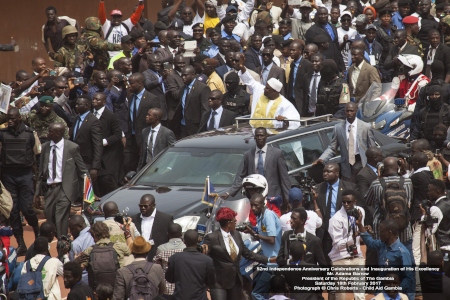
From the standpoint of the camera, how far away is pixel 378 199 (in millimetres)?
13164

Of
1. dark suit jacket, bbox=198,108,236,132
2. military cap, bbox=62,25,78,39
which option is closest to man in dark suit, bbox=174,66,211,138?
dark suit jacket, bbox=198,108,236,132

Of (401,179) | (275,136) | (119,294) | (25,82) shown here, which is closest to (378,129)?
(275,136)

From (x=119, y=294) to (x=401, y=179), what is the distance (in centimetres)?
434

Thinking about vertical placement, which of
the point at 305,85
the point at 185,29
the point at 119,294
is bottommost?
the point at 119,294

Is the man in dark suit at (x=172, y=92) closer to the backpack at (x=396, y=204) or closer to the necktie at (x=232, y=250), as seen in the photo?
the backpack at (x=396, y=204)

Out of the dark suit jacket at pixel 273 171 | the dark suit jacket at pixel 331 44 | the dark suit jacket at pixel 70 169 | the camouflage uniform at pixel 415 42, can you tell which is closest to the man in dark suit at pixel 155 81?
the dark suit jacket at pixel 70 169

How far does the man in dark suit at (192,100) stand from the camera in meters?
18.1

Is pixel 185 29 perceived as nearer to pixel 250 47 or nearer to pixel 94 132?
pixel 250 47

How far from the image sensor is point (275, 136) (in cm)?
1510

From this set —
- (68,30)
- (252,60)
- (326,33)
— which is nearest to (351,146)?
(252,60)

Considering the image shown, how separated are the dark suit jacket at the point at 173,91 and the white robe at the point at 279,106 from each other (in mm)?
1117

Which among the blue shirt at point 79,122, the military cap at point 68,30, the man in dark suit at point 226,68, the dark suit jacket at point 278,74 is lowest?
the blue shirt at point 79,122

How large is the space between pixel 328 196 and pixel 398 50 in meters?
8.00

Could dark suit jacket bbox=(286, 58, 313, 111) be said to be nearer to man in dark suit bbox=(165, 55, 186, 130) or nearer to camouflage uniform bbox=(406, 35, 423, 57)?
man in dark suit bbox=(165, 55, 186, 130)
